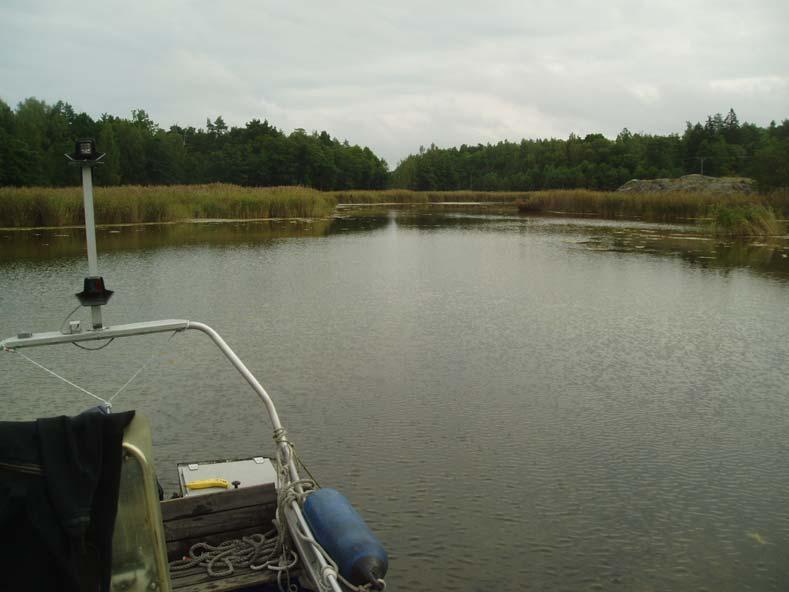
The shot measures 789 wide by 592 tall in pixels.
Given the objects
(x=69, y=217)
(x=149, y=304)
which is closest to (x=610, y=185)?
(x=69, y=217)

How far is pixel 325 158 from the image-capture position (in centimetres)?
8250

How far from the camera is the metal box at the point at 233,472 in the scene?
3926 mm

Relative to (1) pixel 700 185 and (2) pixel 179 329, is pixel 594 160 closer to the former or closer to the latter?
(1) pixel 700 185

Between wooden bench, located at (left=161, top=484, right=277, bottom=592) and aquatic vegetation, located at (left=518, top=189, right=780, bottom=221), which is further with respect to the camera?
aquatic vegetation, located at (left=518, top=189, right=780, bottom=221)

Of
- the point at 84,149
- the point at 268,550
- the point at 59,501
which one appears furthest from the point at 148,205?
the point at 59,501

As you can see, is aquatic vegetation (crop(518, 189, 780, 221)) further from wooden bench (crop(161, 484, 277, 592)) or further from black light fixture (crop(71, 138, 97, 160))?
black light fixture (crop(71, 138, 97, 160))

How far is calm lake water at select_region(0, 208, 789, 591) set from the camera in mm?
4281

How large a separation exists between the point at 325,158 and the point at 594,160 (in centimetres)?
3484

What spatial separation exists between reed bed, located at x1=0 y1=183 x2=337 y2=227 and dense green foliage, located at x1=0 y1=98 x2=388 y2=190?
959 inches

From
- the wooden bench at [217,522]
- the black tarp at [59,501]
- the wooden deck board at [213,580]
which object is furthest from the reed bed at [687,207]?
the black tarp at [59,501]

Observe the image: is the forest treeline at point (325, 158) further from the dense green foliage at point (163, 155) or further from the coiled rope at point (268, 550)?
the coiled rope at point (268, 550)

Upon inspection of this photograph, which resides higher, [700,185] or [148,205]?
[700,185]

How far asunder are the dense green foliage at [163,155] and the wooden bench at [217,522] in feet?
173

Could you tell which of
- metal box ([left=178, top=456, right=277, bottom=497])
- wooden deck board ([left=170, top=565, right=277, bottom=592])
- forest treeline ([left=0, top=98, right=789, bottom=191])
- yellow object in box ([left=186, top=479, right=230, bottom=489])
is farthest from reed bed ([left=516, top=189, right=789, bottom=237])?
wooden deck board ([left=170, top=565, right=277, bottom=592])
